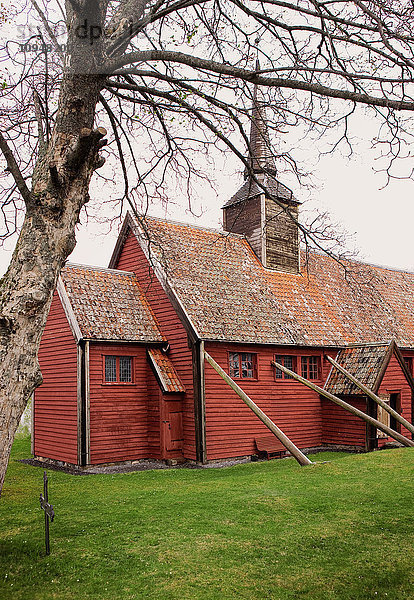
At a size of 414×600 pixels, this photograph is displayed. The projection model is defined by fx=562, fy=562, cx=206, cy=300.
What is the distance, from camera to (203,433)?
17156 mm

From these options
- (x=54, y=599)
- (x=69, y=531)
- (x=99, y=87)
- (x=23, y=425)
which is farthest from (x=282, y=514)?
(x=23, y=425)

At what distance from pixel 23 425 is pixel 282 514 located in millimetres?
26736

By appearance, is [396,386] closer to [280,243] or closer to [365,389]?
[365,389]

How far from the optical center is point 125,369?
59.0 feet

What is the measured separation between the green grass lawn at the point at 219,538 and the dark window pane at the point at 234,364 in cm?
490

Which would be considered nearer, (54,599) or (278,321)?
(54,599)

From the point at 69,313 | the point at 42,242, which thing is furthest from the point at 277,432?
the point at 42,242

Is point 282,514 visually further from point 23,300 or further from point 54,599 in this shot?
point 23,300

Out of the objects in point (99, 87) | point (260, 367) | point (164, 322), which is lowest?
point (260, 367)

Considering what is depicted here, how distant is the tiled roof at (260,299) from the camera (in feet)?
61.9

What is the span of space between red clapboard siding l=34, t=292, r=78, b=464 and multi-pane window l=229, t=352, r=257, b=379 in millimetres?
5084

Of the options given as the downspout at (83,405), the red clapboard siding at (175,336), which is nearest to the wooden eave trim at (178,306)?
the red clapboard siding at (175,336)

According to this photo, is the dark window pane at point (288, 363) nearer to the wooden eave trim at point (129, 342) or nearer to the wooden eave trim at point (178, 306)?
the wooden eave trim at point (178, 306)

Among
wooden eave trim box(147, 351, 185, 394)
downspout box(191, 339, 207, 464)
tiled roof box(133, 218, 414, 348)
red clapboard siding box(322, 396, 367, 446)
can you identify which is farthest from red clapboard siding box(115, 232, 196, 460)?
red clapboard siding box(322, 396, 367, 446)
